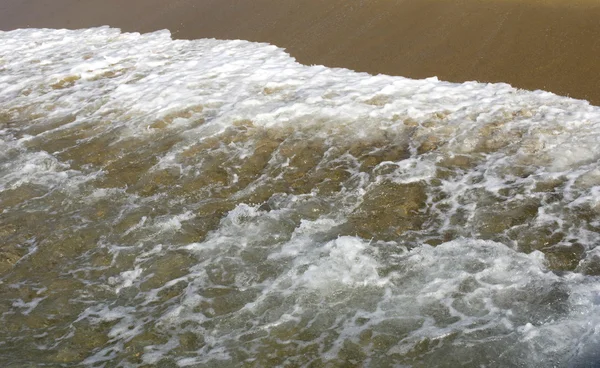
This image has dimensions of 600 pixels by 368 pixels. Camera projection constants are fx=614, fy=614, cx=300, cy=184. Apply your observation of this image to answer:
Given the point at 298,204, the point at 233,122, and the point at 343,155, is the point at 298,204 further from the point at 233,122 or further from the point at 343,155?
the point at 233,122

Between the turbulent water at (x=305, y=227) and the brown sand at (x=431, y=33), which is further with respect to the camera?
the brown sand at (x=431, y=33)

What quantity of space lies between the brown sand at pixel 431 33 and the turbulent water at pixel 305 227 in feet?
1.45

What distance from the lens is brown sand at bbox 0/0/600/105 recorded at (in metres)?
7.17

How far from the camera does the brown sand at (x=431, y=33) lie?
717cm

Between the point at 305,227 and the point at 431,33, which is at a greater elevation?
the point at 431,33

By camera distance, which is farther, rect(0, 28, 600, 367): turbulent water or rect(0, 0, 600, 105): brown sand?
rect(0, 0, 600, 105): brown sand

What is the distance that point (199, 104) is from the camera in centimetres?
749

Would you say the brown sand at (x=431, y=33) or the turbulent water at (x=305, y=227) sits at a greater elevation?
the brown sand at (x=431, y=33)

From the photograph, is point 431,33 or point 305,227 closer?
point 305,227

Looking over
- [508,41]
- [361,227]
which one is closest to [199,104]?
[361,227]

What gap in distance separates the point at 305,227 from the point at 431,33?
15.0 ft

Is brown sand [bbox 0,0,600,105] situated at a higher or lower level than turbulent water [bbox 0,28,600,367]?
higher

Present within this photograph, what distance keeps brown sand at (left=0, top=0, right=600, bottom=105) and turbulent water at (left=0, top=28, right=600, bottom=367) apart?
44 cm

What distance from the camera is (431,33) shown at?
27.6 feet
